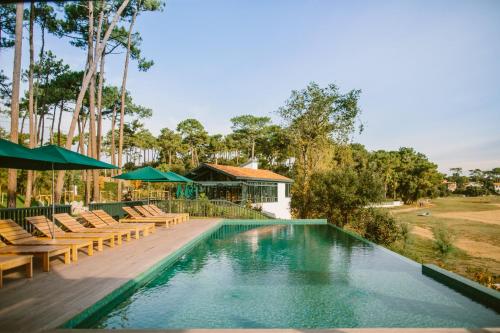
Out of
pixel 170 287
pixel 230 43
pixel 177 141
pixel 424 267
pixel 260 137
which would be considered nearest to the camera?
pixel 170 287

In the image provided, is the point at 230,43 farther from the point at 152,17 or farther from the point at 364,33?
the point at 364,33

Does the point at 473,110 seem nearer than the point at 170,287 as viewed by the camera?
No

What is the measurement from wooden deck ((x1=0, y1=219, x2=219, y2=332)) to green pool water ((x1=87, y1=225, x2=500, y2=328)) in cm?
42

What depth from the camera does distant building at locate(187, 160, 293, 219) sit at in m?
25.4

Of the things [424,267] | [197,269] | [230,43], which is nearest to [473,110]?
[230,43]

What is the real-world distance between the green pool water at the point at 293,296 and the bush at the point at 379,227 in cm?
809

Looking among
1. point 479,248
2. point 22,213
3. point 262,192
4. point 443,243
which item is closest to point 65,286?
point 22,213

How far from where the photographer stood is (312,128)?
33.4 meters

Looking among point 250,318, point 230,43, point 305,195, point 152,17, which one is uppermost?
point 152,17

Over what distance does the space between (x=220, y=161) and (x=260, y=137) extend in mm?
8518

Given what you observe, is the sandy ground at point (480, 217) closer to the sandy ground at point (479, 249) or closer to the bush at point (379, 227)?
the sandy ground at point (479, 249)

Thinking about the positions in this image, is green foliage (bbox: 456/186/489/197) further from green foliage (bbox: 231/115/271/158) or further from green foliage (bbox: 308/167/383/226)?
green foliage (bbox: 308/167/383/226)

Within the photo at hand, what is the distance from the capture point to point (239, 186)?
1045 inches

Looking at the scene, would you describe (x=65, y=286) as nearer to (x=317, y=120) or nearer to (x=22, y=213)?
(x=22, y=213)
